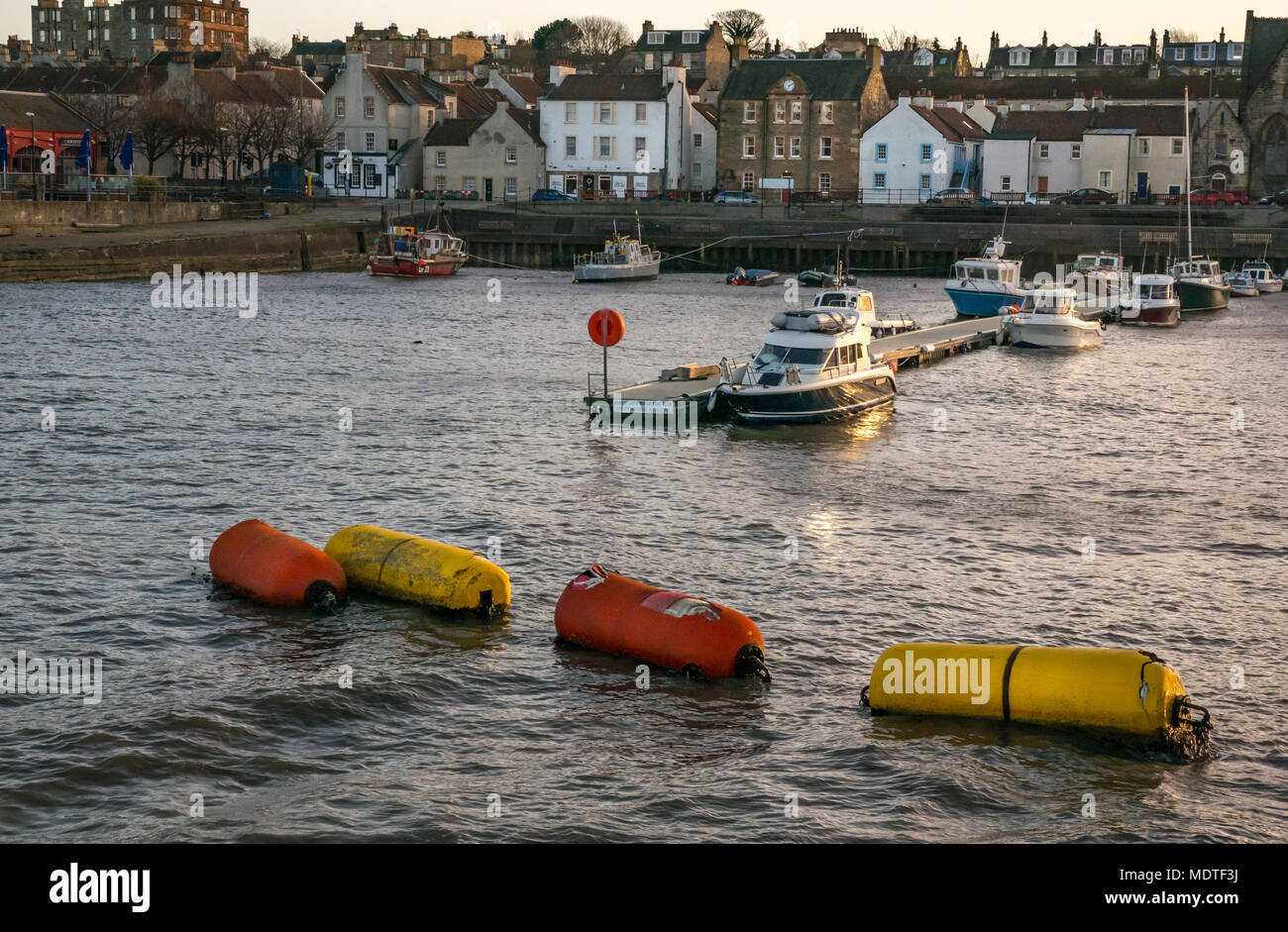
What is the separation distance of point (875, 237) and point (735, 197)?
13.2 m

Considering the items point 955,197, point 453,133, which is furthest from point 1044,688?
point 453,133

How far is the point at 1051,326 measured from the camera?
53625 millimetres

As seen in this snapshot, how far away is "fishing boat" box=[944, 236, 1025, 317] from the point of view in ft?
208

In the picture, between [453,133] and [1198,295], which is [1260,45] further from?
[453,133]

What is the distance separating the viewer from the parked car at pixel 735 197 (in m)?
98.1

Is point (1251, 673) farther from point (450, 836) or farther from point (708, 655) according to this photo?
point (450, 836)

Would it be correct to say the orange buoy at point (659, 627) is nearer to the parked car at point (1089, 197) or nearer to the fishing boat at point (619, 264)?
the fishing boat at point (619, 264)

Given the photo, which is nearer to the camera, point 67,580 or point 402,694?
point 402,694

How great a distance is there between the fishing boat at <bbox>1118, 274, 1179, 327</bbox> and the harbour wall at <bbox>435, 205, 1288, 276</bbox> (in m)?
15.8

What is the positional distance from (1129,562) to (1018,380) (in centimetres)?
2361

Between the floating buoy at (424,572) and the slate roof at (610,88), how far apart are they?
87.8 m

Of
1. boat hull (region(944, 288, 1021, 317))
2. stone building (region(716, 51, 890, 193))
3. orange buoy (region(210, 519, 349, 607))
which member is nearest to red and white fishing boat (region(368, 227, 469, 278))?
stone building (region(716, 51, 890, 193))
